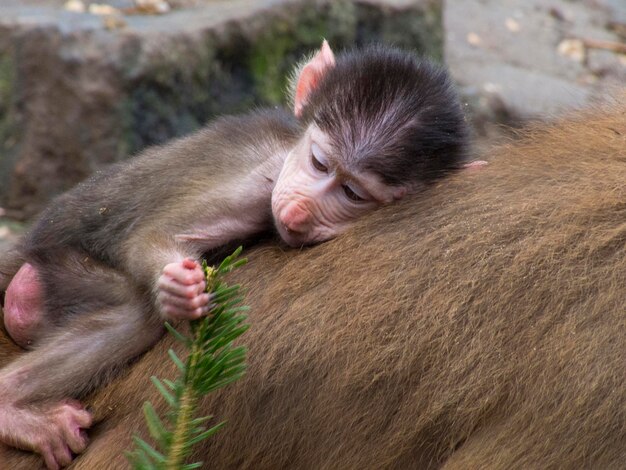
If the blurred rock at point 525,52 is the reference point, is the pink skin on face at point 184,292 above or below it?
above

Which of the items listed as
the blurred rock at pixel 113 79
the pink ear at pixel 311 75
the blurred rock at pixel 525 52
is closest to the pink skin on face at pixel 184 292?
the pink ear at pixel 311 75

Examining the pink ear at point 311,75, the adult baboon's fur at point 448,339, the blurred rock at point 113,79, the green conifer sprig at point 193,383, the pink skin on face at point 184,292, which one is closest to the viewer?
the green conifer sprig at point 193,383

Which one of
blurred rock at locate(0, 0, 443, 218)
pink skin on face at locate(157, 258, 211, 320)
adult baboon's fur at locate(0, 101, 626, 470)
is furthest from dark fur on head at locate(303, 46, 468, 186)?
blurred rock at locate(0, 0, 443, 218)

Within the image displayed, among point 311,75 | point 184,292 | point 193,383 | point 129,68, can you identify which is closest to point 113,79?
point 129,68

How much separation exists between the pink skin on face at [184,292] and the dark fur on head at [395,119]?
2.14ft

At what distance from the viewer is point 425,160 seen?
3.00 m

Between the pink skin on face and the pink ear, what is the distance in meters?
0.89

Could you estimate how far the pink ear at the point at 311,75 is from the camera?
3.23 meters

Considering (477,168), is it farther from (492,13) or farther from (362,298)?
(492,13)

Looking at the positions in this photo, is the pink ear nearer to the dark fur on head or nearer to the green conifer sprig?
the dark fur on head

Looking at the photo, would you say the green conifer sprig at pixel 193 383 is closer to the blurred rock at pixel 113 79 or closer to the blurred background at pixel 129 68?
the blurred background at pixel 129 68

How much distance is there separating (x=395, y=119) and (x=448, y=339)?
67 centimetres

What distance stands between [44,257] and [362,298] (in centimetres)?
116

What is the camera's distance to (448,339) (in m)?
2.71
